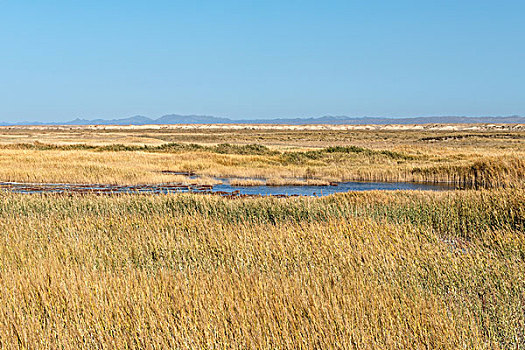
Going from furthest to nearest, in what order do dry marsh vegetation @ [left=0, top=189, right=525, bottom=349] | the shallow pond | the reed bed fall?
the reed bed, the shallow pond, dry marsh vegetation @ [left=0, top=189, right=525, bottom=349]

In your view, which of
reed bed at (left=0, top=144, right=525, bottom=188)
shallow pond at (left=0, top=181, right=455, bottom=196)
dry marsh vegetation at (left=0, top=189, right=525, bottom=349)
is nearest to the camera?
dry marsh vegetation at (left=0, top=189, right=525, bottom=349)

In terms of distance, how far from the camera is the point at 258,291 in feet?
18.4

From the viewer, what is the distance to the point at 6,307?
18.1ft

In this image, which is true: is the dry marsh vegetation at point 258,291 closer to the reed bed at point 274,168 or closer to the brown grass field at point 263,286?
the brown grass field at point 263,286

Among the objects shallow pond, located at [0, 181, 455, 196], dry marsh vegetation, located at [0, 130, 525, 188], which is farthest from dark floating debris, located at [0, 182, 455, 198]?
dry marsh vegetation, located at [0, 130, 525, 188]

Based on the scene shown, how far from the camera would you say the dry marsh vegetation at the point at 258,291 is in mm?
4715

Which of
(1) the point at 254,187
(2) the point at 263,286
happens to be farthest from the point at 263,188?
(2) the point at 263,286

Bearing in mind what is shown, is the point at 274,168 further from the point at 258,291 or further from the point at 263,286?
the point at 258,291

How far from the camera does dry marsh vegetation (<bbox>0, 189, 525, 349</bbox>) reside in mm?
4715

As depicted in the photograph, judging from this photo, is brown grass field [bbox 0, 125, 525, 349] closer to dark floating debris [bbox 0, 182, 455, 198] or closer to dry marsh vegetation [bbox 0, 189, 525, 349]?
dry marsh vegetation [bbox 0, 189, 525, 349]

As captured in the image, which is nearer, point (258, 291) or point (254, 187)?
point (258, 291)

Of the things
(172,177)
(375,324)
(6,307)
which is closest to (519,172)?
(172,177)

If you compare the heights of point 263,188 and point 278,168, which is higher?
point 278,168

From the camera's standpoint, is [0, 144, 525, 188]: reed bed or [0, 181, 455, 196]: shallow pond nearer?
[0, 181, 455, 196]: shallow pond
